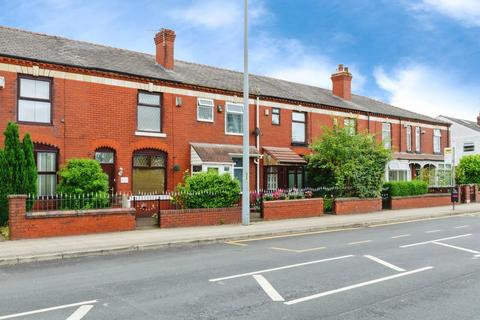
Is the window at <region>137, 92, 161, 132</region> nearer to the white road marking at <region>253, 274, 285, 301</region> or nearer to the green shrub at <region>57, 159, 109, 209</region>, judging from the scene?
the green shrub at <region>57, 159, 109, 209</region>

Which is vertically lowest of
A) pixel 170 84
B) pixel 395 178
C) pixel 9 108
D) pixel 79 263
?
pixel 79 263

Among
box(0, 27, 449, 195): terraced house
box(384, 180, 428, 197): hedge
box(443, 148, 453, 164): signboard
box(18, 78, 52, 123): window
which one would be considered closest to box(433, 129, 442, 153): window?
box(384, 180, 428, 197): hedge

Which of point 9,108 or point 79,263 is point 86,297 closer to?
point 79,263

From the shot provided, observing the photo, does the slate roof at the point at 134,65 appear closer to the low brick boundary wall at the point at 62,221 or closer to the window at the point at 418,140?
the window at the point at 418,140

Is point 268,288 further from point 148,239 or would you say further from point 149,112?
point 149,112

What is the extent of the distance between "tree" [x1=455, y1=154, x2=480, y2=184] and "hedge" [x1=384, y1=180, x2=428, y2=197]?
789 cm

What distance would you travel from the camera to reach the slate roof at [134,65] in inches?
721

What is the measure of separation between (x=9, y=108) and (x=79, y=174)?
12.0 feet

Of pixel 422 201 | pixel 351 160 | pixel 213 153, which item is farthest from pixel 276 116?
pixel 422 201

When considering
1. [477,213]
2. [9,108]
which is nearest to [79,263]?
[9,108]

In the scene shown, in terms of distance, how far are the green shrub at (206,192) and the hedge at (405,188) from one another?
39.0 ft

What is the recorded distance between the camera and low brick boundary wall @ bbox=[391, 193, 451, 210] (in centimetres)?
2566

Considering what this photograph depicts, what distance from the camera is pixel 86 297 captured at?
714 centimetres

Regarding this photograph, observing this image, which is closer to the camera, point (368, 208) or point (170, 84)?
point (170, 84)
